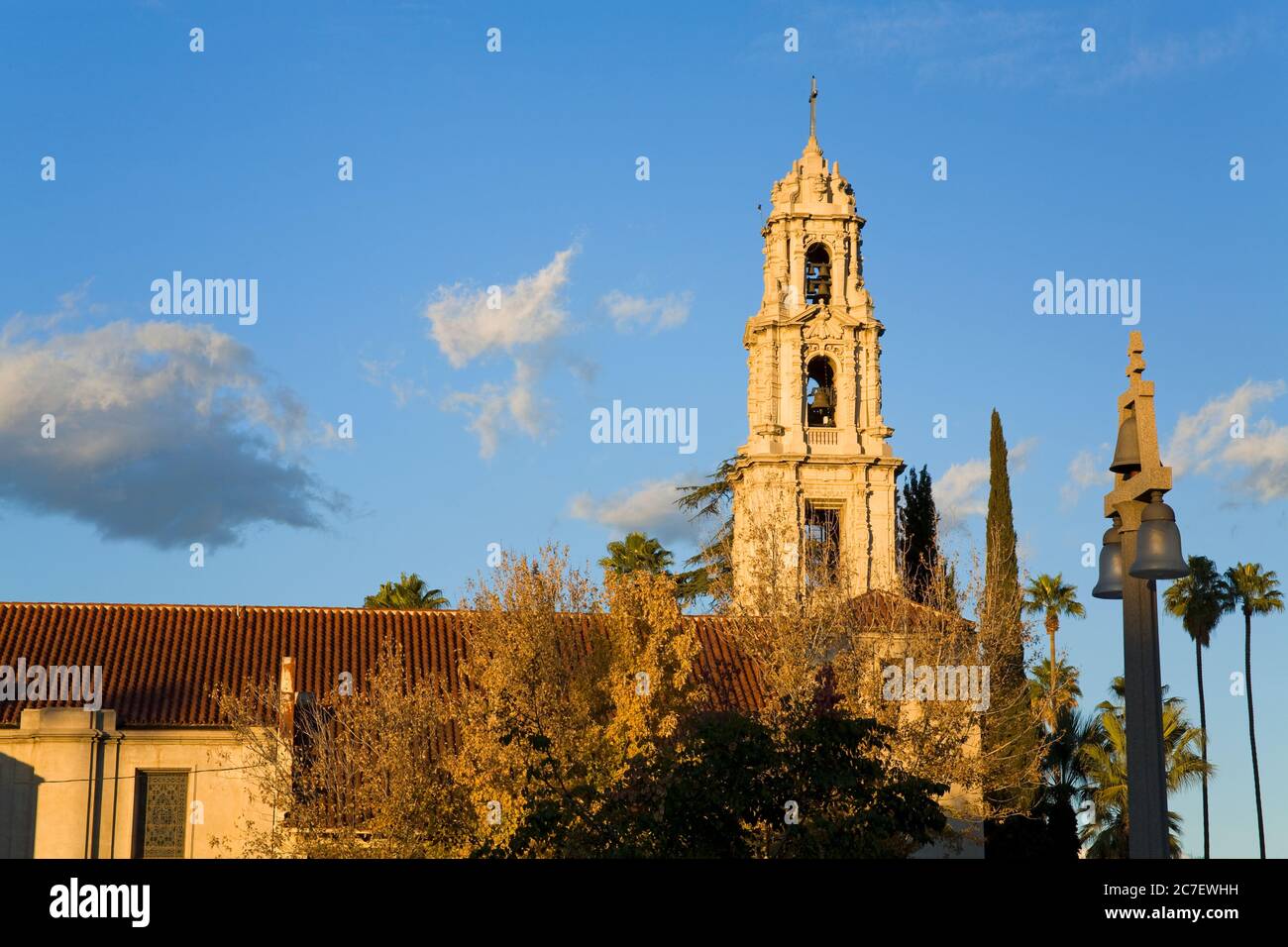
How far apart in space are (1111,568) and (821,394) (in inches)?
1704

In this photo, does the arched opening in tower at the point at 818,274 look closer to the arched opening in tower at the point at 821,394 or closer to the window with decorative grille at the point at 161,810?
the arched opening in tower at the point at 821,394

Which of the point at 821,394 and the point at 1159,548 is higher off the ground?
the point at 821,394

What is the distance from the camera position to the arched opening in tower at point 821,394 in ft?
185

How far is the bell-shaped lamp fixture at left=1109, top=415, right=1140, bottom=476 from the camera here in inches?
534

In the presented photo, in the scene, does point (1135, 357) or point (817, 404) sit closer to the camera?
point (1135, 357)

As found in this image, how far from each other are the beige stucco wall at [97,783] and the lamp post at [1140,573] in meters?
36.3

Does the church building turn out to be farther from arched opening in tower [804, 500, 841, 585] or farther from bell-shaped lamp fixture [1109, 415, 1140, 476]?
bell-shaped lamp fixture [1109, 415, 1140, 476]

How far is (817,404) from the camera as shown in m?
56.7

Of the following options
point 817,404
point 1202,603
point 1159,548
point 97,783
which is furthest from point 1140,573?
point 1202,603

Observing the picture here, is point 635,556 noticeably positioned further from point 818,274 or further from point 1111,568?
point 1111,568
